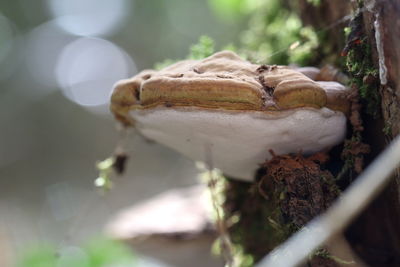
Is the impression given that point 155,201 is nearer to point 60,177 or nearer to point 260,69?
point 260,69

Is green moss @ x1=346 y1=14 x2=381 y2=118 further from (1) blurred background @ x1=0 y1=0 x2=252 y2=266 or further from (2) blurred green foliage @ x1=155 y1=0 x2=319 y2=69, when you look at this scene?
(1) blurred background @ x1=0 y1=0 x2=252 y2=266

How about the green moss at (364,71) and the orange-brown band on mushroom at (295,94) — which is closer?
the orange-brown band on mushroom at (295,94)

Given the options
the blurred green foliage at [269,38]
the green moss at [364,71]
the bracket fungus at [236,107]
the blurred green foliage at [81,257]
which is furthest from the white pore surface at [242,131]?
the blurred green foliage at [81,257]

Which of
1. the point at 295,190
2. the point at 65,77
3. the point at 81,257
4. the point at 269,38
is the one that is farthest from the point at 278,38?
the point at 65,77

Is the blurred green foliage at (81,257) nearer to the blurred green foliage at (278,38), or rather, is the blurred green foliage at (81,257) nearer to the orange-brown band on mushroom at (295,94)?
the blurred green foliage at (278,38)

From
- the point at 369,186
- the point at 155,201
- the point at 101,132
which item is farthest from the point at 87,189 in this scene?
the point at 369,186

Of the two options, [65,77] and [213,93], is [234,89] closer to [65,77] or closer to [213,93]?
[213,93]

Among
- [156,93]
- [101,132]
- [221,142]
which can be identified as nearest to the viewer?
[156,93]
